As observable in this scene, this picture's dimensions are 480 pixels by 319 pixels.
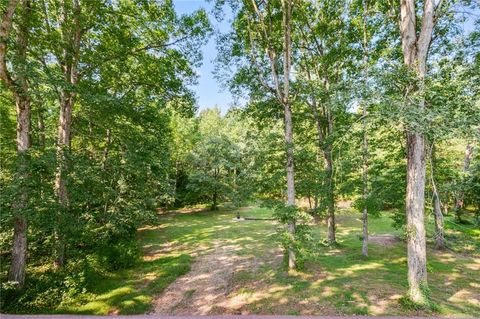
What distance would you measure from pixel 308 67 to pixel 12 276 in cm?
1539

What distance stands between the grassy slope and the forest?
0.26 feet

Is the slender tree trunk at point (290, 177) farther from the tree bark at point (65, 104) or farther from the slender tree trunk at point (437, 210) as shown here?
the tree bark at point (65, 104)

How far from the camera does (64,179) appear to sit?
852 centimetres

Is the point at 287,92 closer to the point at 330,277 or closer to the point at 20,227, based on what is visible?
the point at 330,277

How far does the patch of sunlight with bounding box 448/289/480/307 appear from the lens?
7338 mm

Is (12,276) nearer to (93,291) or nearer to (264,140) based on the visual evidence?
(93,291)

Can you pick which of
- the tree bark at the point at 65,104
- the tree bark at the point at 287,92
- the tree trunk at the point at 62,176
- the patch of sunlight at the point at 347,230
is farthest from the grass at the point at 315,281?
the patch of sunlight at the point at 347,230

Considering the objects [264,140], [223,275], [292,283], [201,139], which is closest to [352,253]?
[292,283]

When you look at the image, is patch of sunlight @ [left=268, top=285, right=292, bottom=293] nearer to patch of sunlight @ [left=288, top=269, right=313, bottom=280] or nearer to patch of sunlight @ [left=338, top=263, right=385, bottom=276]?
patch of sunlight @ [left=288, top=269, right=313, bottom=280]

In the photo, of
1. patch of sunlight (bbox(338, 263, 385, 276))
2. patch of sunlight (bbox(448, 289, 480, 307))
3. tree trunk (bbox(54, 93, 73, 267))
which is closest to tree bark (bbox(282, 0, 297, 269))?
patch of sunlight (bbox(338, 263, 385, 276))

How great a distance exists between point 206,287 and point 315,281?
386cm

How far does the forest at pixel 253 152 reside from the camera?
691cm

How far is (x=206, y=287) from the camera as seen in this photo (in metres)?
9.14

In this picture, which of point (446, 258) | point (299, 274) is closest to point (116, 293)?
point (299, 274)
